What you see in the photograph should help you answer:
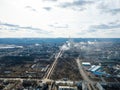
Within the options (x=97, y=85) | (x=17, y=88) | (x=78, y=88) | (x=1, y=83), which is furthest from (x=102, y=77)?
(x=1, y=83)

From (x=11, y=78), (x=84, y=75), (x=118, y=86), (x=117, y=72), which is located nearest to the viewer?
(x=118, y=86)

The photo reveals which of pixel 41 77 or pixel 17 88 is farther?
pixel 41 77

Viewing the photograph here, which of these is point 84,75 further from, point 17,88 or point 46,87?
point 17,88

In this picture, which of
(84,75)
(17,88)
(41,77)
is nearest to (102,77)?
A: (84,75)

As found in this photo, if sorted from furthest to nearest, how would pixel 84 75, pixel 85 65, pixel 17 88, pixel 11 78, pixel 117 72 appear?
pixel 85 65 < pixel 117 72 < pixel 84 75 < pixel 11 78 < pixel 17 88

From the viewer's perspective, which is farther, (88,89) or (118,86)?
(118,86)

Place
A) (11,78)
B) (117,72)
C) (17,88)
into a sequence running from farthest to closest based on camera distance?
(117,72), (11,78), (17,88)

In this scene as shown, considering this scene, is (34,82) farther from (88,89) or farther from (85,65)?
(85,65)

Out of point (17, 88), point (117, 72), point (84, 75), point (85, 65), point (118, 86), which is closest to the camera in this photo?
point (17, 88)
